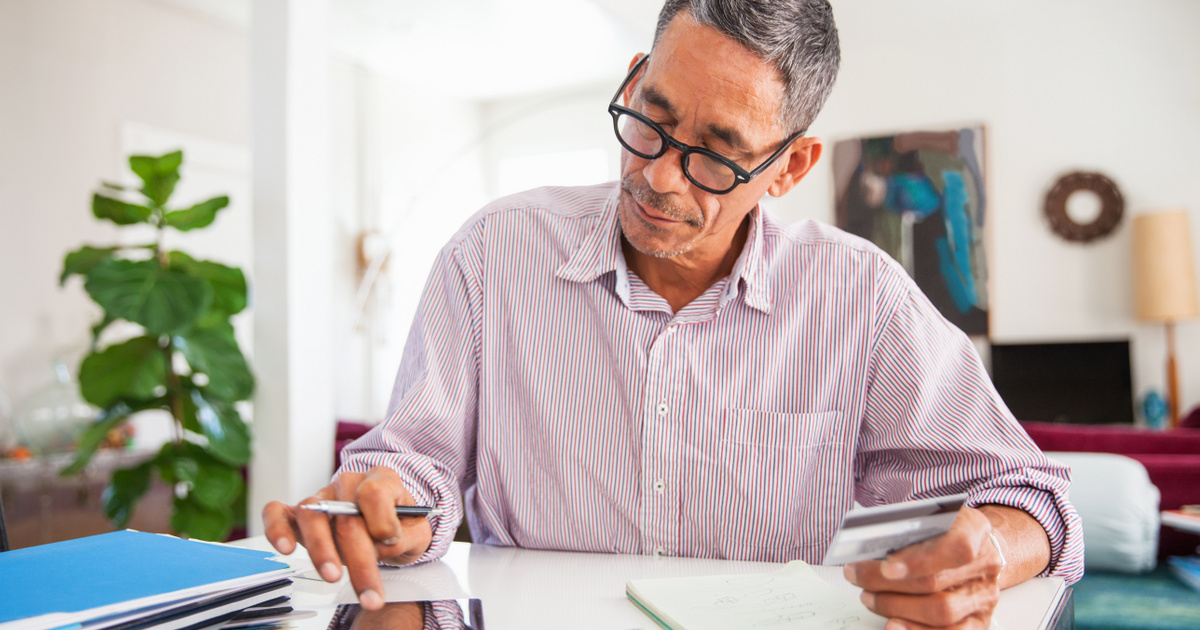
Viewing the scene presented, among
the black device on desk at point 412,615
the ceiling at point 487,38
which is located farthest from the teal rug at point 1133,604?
the ceiling at point 487,38

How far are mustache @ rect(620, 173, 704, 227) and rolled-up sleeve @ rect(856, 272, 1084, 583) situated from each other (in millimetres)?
281

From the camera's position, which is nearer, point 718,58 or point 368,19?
point 718,58

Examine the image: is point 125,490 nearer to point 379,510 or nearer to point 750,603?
point 379,510

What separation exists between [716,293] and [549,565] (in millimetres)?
413

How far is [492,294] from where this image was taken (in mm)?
1153

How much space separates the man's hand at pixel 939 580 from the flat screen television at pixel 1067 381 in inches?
185

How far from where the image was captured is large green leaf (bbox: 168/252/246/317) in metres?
2.59

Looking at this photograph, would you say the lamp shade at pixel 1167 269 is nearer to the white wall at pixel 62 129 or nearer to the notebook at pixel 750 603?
the notebook at pixel 750 603

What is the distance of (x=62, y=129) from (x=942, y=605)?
4.31 m

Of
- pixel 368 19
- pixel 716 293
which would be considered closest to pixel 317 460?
pixel 716 293

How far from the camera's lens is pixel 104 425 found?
2.45m

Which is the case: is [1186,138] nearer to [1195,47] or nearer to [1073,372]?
[1195,47]

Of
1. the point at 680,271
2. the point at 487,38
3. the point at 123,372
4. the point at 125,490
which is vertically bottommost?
the point at 125,490

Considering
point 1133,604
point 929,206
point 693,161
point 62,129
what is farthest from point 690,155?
point 929,206
